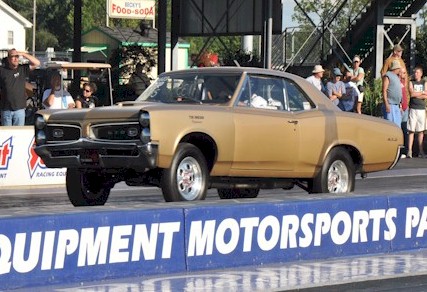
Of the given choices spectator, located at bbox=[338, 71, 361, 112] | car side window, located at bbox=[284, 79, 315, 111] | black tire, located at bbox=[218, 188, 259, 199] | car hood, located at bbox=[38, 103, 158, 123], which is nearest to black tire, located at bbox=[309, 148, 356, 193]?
car side window, located at bbox=[284, 79, 315, 111]

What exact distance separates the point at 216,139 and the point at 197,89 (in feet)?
2.99

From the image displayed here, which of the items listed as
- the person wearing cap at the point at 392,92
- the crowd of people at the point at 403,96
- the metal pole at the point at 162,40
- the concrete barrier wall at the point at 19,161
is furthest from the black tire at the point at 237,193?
the metal pole at the point at 162,40

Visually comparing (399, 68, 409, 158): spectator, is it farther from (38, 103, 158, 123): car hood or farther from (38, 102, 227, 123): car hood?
(38, 103, 158, 123): car hood

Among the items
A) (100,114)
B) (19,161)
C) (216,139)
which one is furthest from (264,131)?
(19,161)

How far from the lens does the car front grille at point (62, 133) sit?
12.9 meters

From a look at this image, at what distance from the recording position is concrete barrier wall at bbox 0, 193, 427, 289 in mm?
9398

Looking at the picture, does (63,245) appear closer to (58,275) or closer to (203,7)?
(58,275)

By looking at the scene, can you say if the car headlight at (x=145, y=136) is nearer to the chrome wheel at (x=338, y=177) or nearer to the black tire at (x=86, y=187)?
the black tire at (x=86, y=187)

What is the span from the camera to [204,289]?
9.58 meters

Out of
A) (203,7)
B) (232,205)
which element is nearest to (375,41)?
(203,7)

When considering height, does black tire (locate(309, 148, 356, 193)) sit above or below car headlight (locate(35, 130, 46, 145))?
below

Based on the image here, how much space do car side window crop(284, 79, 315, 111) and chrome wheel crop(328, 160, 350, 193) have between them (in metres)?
0.76

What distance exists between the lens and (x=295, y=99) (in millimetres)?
14586

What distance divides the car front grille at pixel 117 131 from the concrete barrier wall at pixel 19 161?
19.5 ft
